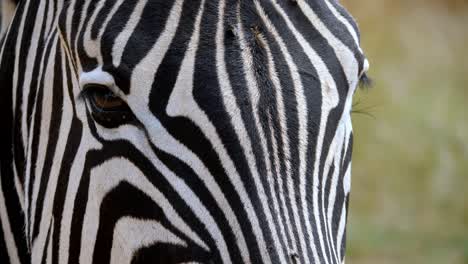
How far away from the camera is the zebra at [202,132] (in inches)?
102

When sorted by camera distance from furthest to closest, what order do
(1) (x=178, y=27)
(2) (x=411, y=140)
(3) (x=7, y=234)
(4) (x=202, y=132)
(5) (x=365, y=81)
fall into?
(2) (x=411, y=140), (3) (x=7, y=234), (5) (x=365, y=81), (1) (x=178, y=27), (4) (x=202, y=132)

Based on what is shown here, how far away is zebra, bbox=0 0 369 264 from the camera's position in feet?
8.50

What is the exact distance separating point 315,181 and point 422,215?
31.4 feet

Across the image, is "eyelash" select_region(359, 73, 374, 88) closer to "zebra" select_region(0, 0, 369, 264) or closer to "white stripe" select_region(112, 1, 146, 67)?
"zebra" select_region(0, 0, 369, 264)

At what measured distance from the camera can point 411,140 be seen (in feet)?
41.8

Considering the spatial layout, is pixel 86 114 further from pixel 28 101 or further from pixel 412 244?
pixel 412 244

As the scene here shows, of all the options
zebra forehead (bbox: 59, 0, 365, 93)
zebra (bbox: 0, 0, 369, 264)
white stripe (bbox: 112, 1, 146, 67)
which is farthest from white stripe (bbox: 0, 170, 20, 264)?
white stripe (bbox: 112, 1, 146, 67)

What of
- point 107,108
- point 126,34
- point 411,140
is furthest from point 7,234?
point 411,140

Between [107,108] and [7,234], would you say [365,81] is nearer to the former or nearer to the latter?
[107,108]

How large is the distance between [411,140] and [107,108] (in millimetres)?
10402

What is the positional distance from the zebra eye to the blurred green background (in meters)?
8.51

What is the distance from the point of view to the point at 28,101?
328 cm

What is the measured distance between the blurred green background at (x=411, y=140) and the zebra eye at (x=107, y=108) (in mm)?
8507

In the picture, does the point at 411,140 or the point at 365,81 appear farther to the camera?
the point at 411,140
